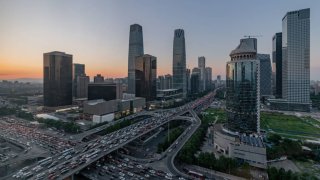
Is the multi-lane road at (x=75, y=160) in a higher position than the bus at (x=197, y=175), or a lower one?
higher

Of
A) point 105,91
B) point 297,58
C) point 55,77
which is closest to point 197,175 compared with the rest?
point 55,77

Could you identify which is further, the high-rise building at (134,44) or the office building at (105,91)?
the high-rise building at (134,44)

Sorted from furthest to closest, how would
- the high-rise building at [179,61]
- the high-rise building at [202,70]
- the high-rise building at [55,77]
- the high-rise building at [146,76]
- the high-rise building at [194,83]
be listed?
the high-rise building at [202,70]
the high-rise building at [194,83]
the high-rise building at [179,61]
the high-rise building at [146,76]
the high-rise building at [55,77]

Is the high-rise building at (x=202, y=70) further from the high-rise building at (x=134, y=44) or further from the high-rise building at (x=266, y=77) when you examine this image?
the high-rise building at (x=266, y=77)

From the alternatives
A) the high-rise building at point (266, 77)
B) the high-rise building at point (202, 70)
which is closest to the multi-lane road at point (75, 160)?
the high-rise building at point (266, 77)

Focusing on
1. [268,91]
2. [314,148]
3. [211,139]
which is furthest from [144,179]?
[268,91]

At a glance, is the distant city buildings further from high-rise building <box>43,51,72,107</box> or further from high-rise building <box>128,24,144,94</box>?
high-rise building <box>43,51,72,107</box>

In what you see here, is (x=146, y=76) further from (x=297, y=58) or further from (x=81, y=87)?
(x=297, y=58)
